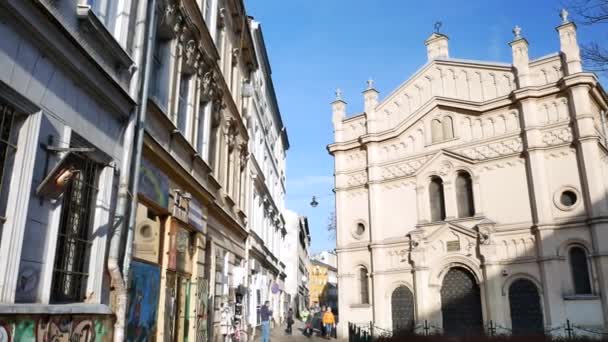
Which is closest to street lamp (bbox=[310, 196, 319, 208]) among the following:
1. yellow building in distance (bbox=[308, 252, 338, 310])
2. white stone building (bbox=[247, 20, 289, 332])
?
white stone building (bbox=[247, 20, 289, 332])

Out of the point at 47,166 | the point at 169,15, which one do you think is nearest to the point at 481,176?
the point at 169,15

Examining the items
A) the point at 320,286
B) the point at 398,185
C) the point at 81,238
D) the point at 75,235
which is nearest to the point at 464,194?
the point at 398,185

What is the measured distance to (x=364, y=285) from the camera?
86.6 feet

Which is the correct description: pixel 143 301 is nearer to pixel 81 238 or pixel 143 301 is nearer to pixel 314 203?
pixel 81 238

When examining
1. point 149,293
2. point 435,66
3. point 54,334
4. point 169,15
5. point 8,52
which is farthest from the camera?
point 435,66

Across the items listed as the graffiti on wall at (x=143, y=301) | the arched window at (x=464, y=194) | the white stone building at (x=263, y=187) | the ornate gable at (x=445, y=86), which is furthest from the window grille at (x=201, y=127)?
the ornate gable at (x=445, y=86)

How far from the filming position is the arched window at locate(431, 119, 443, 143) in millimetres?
25672

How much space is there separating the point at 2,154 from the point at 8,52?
43.7 inches

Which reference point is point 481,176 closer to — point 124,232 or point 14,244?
point 124,232

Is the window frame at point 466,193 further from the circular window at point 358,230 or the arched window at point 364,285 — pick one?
the arched window at point 364,285

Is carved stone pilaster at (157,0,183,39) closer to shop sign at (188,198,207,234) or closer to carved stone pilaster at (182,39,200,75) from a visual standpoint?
carved stone pilaster at (182,39,200,75)

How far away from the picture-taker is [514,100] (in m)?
23.2

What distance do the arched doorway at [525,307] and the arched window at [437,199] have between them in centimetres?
506

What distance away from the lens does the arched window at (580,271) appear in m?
19.5
